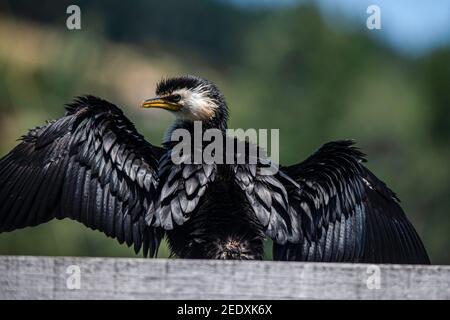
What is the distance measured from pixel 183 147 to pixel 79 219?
40 cm

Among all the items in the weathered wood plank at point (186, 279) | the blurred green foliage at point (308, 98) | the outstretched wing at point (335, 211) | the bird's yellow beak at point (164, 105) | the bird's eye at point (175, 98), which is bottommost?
the weathered wood plank at point (186, 279)

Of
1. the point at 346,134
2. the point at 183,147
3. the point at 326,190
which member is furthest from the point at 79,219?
the point at 346,134

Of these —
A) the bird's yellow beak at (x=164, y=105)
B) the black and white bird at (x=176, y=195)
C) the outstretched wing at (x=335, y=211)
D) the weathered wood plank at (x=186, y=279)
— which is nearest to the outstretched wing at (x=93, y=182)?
the black and white bird at (x=176, y=195)

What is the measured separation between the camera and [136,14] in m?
14.0

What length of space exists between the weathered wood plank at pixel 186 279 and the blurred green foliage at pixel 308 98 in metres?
4.44

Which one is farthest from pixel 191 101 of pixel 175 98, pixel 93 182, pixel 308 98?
pixel 308 98

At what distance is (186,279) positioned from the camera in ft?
6.20

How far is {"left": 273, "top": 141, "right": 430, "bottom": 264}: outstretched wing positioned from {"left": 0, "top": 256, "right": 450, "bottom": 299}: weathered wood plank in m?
0.92

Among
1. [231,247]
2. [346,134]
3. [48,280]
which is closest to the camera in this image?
[48,280]

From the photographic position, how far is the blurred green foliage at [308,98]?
6895 mm

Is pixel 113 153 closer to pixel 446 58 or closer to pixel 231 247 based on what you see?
pixel 231 247

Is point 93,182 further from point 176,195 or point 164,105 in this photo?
point 164,105

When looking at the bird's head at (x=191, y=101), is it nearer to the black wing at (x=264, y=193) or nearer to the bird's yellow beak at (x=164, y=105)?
the bird's yellow beak at (x=164, y=105)
